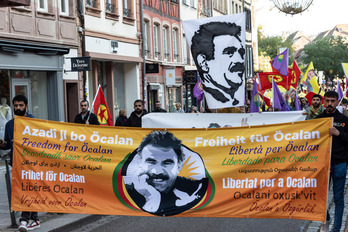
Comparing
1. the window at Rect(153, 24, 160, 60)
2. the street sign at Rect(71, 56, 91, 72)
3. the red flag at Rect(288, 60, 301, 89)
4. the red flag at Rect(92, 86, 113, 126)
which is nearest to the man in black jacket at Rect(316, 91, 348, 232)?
the red flag at Rect(92, 86, 113, 126)

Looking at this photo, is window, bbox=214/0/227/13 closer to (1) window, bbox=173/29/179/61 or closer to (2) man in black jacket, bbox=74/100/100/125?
(1) window, bbox=173/29/179/61

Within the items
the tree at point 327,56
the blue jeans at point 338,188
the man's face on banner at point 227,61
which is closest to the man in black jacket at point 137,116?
the man's face on banner at point 227,61

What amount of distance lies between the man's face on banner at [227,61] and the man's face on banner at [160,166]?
3270mm

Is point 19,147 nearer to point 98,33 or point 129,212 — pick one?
point 129,212

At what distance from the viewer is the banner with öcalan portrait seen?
814 cm

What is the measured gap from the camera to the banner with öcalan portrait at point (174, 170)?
814 cm

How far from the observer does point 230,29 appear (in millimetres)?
11586

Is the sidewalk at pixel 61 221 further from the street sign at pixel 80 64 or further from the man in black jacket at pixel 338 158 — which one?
the street sign at pixel 80 64

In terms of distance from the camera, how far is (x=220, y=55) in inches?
457

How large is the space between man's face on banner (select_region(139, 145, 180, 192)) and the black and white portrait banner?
3174mm

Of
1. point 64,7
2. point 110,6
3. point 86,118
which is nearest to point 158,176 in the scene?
point 86,118

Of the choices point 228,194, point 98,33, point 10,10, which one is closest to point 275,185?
point 228,194

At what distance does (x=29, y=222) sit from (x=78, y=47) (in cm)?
1610

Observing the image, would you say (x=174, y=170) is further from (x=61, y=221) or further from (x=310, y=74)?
(x=310, y=74)
